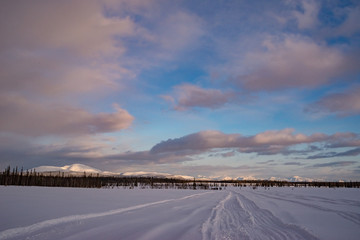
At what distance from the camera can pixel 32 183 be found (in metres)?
101

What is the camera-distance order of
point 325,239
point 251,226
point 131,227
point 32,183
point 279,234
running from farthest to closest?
1. point 32,183
2. point 251,226
3. point 131,227
4. point 279,234
5. point 325,239

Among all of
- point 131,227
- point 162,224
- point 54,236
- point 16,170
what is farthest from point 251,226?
point 16,170

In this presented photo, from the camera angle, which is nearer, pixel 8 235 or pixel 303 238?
pixel 8 235

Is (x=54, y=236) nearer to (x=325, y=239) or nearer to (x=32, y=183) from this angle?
(x=325, y=239)

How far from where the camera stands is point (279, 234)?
9148mm

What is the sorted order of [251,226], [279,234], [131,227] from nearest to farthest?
[279,234] < [131,227] < [251,226]

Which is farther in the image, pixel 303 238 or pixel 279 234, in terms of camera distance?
pixel 279 234

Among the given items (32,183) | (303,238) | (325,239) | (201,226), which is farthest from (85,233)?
(32,183)

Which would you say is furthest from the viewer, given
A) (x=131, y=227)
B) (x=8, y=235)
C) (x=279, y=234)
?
(x=131, y=227)

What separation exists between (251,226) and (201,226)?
6.95 feet

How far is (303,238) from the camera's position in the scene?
854cm

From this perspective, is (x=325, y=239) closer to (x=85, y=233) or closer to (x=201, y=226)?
(x=201, y=226)

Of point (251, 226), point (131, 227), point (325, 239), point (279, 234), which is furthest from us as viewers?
point (251, 226)

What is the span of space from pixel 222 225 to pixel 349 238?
4.56 meters
